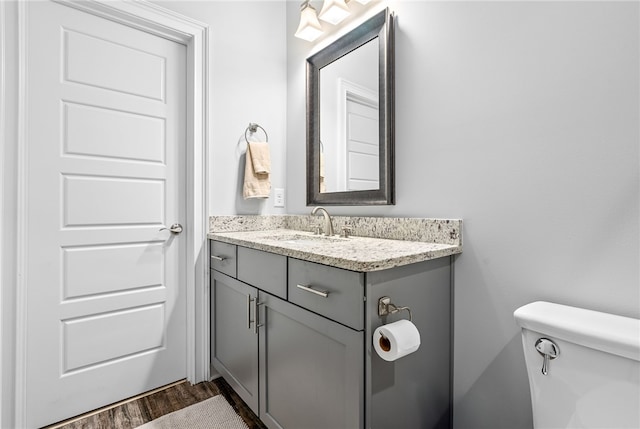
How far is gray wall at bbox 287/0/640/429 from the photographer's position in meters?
0.91

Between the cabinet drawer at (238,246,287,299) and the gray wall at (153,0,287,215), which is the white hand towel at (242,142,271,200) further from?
the cabinet drawer at (238,246,287,299)

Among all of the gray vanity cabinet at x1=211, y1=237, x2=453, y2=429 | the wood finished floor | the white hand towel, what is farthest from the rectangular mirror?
the wood finished floor

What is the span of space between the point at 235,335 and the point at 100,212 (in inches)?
35.4

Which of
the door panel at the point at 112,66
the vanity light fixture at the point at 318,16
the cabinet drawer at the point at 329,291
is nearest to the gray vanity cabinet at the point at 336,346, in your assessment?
the cabinet drawer at the point at 329,291

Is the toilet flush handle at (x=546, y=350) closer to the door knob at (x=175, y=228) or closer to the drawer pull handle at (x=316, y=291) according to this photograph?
the drawer pull handle at (x=316, y=291)

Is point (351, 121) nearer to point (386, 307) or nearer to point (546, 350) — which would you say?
point (386, 307)

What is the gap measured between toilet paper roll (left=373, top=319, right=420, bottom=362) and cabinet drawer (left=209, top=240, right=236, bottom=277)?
2.92 feet

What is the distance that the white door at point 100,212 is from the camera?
1.44 m

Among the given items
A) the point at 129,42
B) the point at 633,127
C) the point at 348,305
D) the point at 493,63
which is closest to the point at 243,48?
the point at 129,42

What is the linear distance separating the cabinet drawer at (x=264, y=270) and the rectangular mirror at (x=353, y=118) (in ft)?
1.91

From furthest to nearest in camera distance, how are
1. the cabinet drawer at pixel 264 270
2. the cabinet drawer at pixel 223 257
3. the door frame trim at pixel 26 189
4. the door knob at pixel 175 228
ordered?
the door knob at pixel 175 228 → the cabinet drawer at pixel 223 257 → the door frame trim at pixel 26 189 → the cabinet drawer at pixel 264 270

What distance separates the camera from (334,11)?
1.65 m

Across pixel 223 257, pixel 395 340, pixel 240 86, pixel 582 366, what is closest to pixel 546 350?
pixel 582 366

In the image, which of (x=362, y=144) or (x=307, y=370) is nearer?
(x=307, y=370)
